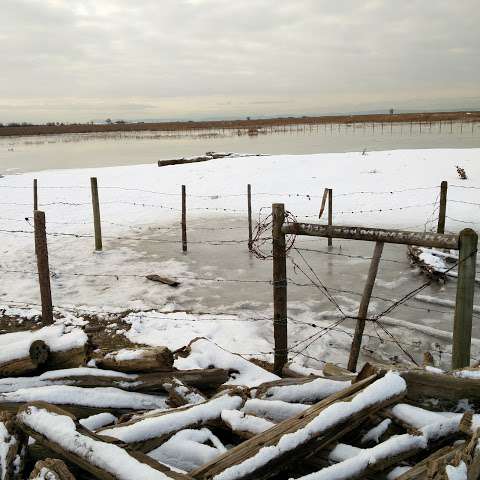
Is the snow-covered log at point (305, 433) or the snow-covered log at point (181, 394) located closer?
the snow-covered log at point (305, 433)

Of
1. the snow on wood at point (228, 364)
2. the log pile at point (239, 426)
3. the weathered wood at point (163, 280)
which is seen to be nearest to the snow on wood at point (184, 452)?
the log pile at point (239, 426)

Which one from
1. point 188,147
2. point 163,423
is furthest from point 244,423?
point 188,147

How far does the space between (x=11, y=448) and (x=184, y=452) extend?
1.13m

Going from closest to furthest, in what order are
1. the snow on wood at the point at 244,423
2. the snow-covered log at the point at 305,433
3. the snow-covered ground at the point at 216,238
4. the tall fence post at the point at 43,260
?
the snow-covered log at the point at 305,433, the snow on wood at the point at 244,423, the tall fence post at the point at 43,260, the snow-covered ground at the point at 216,238

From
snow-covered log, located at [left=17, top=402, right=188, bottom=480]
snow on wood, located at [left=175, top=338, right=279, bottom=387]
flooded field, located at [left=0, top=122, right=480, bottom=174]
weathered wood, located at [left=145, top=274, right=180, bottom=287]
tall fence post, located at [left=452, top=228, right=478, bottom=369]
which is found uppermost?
flooded field, located at [left=0, top=122, right=480, bottom=174]

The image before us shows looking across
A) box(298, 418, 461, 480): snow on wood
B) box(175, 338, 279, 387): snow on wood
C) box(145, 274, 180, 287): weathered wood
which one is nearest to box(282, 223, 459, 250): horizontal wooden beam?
box(175, 338, 279, 387): snow on wood

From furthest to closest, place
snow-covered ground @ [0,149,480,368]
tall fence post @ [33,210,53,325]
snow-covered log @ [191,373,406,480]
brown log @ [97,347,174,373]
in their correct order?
snow-covered ground @ [0,149,480,368] → tall fence post @ [33,210,53,325] → brown log @ [97,347,174,373] → snow-covered log @ [191,373,406,480]

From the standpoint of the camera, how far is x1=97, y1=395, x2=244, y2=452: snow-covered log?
322 centimetres

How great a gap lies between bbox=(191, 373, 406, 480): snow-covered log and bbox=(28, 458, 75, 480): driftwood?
0.76 m

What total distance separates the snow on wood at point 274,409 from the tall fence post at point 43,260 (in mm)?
4325

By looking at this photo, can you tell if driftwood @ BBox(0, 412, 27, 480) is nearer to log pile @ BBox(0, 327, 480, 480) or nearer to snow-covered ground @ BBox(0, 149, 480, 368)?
log pile @ BBox(0, 327, 480, 480)

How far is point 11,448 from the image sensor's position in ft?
10.1

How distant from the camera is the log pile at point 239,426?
111 inches

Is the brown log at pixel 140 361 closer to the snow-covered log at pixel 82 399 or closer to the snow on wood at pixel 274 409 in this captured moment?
the snow-covered log at pixel 82 399
